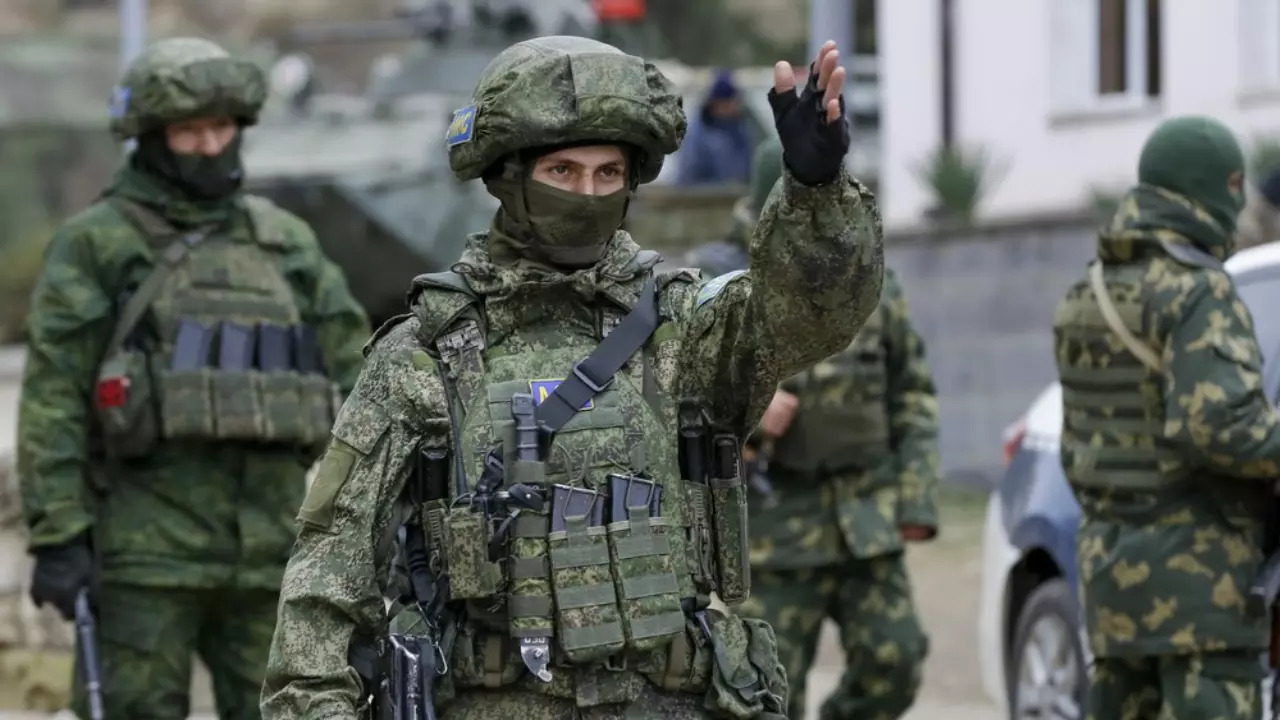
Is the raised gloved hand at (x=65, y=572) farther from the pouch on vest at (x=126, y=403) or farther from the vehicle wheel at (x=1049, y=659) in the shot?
the vehicle wheel at (x=1049, y=659)

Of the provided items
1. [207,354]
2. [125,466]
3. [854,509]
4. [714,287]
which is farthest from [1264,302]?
[714,287]

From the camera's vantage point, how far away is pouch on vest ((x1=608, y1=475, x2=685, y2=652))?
15.1 ft

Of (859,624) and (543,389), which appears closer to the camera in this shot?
(543,389)

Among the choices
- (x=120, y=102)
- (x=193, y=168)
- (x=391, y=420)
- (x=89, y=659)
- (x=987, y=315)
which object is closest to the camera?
(x=391, y=420)

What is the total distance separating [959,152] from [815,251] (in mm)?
13102

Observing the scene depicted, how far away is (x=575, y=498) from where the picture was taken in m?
4.64

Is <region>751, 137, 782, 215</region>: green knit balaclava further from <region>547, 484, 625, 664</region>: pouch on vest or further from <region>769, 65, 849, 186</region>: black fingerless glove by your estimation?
<region>769, 65, 849, 186</region>: black fingerless glove

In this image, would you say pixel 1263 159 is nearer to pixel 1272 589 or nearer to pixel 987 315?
pixel 987 315

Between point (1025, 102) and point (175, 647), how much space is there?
11.1m

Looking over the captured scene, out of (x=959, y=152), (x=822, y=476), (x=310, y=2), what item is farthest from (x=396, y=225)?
(x=310, y=2)

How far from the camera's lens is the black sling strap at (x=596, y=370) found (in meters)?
4.66

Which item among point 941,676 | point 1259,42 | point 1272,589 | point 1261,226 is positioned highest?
point 1259,42

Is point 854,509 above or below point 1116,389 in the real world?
below

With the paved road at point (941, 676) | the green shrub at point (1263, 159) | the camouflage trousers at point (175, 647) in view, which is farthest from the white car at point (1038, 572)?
the green shrub at point (1263, 159)
